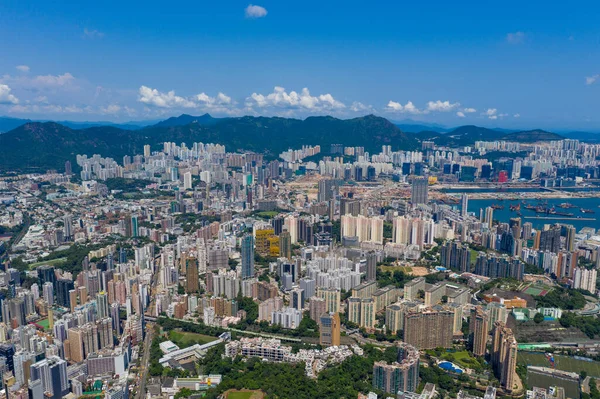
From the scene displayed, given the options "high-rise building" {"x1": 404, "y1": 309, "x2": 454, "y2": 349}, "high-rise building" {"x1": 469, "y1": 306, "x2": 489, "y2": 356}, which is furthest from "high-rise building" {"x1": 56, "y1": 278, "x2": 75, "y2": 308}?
"high-rise building" {"x1": 469, "y1": 306, "x2": 489, "y2": 356}

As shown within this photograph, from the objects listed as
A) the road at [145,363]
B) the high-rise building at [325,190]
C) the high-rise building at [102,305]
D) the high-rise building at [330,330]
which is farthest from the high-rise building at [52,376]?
the high-rise building at [325,190]

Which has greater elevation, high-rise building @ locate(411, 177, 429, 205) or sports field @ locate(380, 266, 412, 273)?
high-rise building @ locate(411, 177, 429, 205)

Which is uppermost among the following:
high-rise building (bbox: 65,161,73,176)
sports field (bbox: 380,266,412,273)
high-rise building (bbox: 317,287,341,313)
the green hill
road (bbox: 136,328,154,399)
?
the green hill

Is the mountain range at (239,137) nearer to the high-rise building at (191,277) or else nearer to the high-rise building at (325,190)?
the high-rise building at (325,190)

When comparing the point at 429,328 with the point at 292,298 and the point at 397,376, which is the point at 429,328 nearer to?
the point at 397,376

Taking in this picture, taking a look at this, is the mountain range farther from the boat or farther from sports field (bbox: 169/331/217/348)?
sports field (bbox: 169/331/217/348)

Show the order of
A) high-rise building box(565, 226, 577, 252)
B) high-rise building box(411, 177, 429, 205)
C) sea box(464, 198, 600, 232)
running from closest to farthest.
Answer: high-rise building box(565, 226, 577, 252) → sea box(464, 198, 600, 232) → high-rise building box(411, 177, 429, 205)

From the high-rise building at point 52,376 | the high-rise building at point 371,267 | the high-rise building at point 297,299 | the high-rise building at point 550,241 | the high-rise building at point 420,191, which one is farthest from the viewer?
the high-rise building at point 420,191

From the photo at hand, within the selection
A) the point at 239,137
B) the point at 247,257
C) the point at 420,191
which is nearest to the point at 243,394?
the point at 247,257

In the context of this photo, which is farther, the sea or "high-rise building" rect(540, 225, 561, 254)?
the sea
